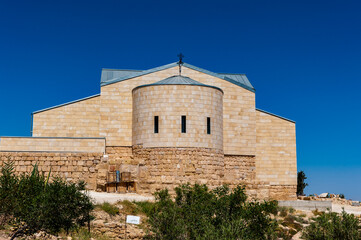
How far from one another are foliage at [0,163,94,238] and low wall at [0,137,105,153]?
933 centimetres

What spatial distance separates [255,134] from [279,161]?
2792 millimetres

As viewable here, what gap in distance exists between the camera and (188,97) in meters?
25.4

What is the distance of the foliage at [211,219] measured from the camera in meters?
14.8

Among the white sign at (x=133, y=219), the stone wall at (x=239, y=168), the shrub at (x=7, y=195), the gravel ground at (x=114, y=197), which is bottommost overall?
the white sign at (x=133, y=219)

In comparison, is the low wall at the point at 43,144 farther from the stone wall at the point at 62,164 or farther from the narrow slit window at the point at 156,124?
the narrow slit window at the point at 156,124

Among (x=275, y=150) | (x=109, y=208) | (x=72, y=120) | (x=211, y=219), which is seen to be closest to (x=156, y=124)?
(x=72, y=120)

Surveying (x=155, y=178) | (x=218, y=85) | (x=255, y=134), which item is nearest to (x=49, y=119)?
(x=155, y=178)

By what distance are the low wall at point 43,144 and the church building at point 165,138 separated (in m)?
0.05

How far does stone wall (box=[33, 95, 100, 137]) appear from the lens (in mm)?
27969

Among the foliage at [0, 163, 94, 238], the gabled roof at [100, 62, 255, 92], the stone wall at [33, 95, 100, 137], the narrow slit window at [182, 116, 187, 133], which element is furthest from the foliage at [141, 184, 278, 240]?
the gabled roof at [100, 62, 255, 92]

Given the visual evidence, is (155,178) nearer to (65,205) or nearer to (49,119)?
(49,119)

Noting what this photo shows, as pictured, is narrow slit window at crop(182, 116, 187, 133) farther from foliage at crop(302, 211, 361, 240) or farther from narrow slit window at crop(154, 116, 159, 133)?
foliage at crop(302, 211, 361, 240)

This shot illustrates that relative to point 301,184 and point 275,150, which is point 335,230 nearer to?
point 275,150

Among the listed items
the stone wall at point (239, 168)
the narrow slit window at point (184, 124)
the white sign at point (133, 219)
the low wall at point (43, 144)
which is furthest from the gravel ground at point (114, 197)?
the stone wall at point (239, 168)
